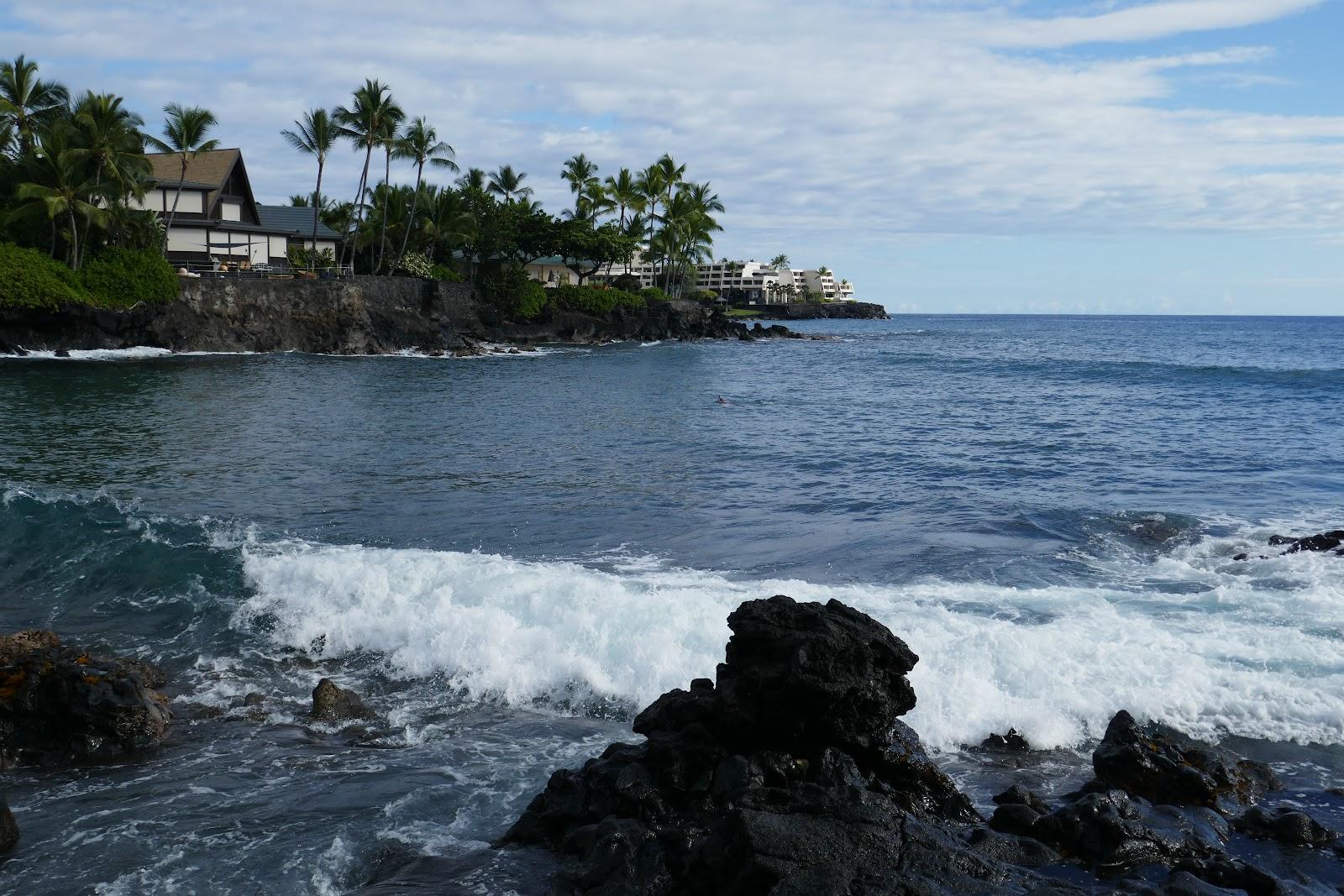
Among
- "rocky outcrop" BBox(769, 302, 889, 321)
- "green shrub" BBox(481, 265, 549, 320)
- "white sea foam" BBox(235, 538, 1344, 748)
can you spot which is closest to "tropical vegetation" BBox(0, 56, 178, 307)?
"green shrub" BBox(481, 265, 549, 320)

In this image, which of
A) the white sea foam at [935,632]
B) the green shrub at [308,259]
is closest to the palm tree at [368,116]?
the green shrub at [308,259]

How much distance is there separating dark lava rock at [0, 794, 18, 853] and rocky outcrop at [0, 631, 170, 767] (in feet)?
5.26

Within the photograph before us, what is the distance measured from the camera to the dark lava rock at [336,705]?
9.61 metres

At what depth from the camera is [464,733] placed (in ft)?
30.7

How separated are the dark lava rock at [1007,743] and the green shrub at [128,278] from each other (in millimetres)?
49516

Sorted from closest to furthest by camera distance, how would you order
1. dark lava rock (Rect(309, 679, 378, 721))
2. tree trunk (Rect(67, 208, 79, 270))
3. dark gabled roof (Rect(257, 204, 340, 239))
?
1. dark lava rock (Rect(309, 679, 378, 721))
2. tree trunk (Rect(67, 208, 79, 270))
3. dark gabled roof (Rect(257, 204, 340, 239))

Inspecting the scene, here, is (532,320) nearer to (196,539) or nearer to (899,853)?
(196,539)

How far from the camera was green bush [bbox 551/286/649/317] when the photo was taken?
252 ft

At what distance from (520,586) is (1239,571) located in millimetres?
10456

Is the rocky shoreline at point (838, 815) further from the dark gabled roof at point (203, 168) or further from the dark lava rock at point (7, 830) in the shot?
the dark gabled roof at point (203, 168)

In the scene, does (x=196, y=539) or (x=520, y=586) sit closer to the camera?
(x=520, y=586)

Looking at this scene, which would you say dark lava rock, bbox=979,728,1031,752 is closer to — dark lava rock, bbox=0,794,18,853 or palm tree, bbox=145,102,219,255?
dark lava rock, bbox=0,794,18,853

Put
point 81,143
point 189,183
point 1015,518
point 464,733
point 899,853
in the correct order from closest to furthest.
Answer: point 899,853, point 464,733, point 1015,518, point 81,143, point 189,183

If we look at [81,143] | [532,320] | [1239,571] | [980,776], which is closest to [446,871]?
[980,776]
